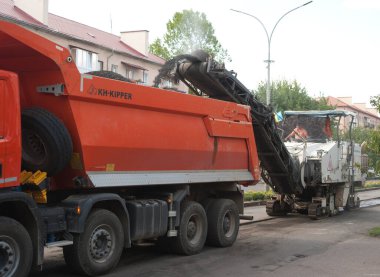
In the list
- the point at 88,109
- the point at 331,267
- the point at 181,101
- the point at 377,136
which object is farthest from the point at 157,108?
the point at 377,136

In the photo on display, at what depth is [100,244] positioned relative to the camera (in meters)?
7.11

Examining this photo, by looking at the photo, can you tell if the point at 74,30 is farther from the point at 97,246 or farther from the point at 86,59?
the point at 97,246

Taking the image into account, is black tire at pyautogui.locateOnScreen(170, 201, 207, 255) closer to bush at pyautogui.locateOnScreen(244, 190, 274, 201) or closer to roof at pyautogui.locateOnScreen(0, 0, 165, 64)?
bush at pyautogui.locateOnScreen(244, 190, 274, 201)

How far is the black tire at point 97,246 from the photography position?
6762 mm

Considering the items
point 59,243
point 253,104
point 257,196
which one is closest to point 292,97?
point 257,196

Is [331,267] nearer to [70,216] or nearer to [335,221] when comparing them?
[70,216]

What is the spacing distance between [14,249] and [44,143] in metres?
1.44

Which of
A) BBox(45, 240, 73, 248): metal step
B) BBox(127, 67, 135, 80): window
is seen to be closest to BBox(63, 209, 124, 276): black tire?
BBox(45, 240, 73, 248): metal step

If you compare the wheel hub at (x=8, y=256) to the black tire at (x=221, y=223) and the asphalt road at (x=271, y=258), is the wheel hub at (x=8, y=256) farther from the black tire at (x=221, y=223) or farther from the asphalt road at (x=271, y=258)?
the black tire at (x=221, y=223)

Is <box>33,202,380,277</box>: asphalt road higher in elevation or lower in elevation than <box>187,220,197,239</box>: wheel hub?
lower

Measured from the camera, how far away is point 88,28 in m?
41.7

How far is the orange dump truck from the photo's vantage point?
19.8ft

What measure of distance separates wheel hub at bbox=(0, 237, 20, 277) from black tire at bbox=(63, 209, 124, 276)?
3.40 feet

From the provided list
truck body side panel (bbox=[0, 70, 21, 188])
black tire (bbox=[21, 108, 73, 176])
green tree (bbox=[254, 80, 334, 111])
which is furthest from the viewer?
green tree (bbox=[254, 80, 334, 111])
